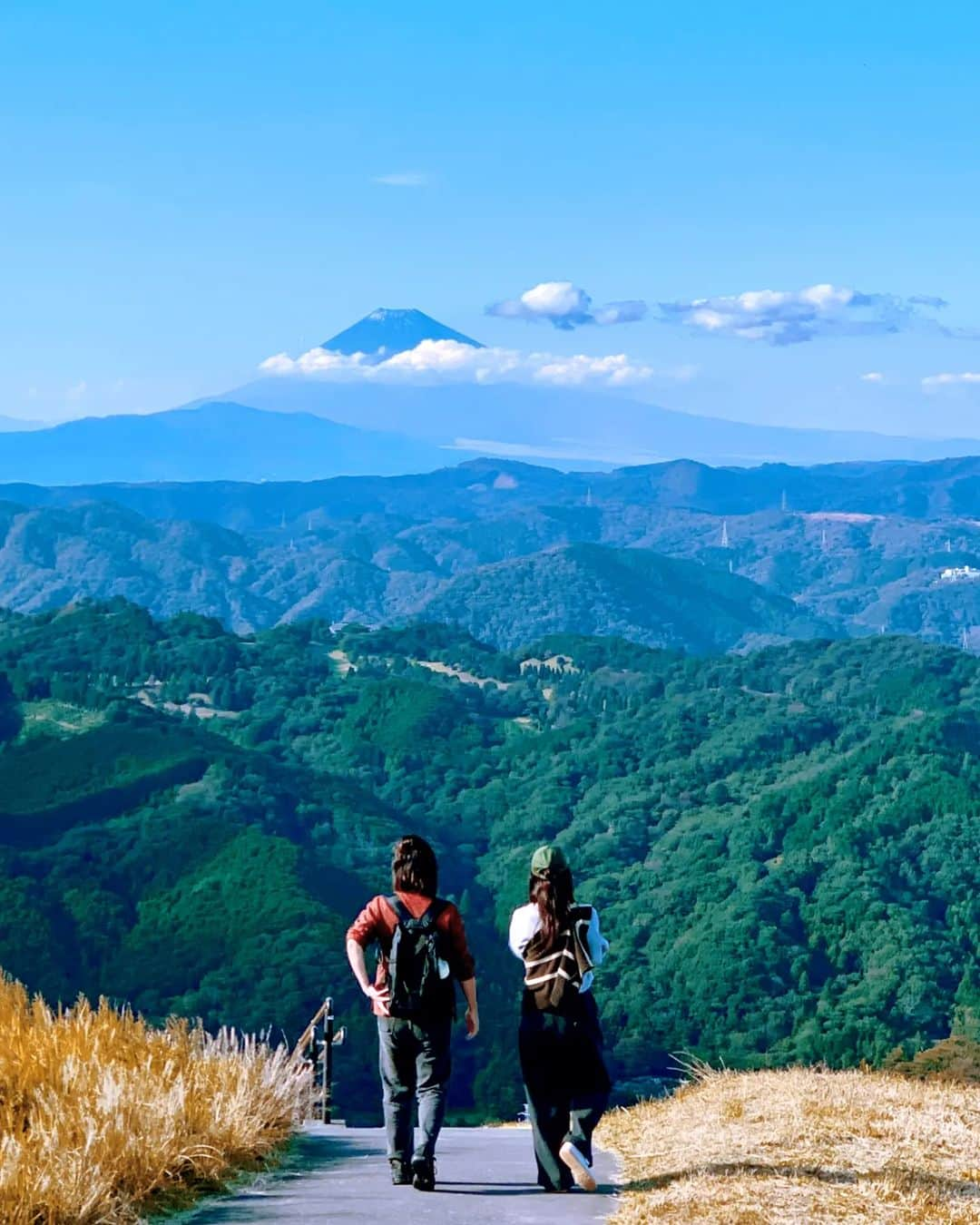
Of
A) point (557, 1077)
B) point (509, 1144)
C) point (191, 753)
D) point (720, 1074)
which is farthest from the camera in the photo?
point (191, 753)

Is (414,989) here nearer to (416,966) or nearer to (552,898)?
(416,966)

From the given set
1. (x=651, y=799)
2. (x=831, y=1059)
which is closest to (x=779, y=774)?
(x=651, y=799)

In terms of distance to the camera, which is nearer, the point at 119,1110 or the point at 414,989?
the point at 119,1110

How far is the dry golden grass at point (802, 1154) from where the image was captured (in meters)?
9.47

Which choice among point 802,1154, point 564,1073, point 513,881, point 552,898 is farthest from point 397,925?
point 513,881

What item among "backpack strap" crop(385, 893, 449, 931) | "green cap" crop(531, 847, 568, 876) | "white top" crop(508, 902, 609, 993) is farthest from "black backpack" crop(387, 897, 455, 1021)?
"green cap" crop(531, 847, 568, 876)

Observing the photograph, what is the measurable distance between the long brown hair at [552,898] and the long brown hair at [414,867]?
23.9 inches

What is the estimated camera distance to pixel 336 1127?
1322 cm

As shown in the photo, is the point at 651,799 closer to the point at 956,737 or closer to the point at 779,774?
the point at 779,774

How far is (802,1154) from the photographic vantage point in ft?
35.5

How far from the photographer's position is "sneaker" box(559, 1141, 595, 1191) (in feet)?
33.8

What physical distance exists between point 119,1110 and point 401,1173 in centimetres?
172

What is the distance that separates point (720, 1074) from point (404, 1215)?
23.6ft

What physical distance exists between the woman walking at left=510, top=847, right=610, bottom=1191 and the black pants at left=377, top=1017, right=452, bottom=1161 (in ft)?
1.66
